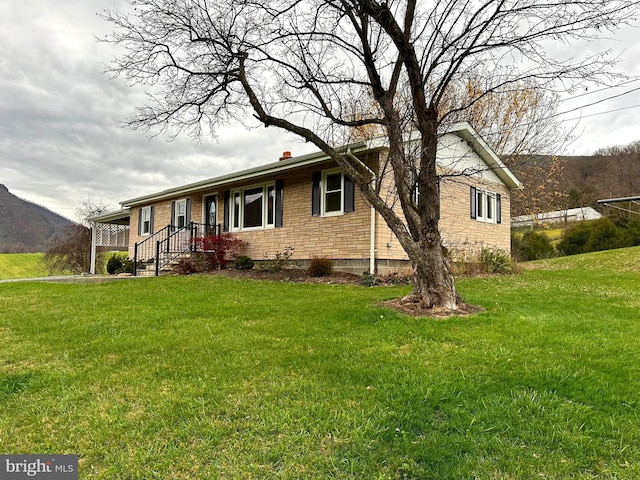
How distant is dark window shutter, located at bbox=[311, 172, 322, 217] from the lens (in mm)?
11289

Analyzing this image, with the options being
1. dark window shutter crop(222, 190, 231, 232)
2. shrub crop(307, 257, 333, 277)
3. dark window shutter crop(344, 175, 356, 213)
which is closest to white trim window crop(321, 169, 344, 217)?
dark window shutter crop(344, 175, 356, 213)

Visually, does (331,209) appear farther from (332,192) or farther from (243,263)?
(243,263)

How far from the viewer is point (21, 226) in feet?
131

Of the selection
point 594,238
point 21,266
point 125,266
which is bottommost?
point 21,266

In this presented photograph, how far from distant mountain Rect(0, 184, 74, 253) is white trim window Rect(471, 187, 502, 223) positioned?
33888 millimetres

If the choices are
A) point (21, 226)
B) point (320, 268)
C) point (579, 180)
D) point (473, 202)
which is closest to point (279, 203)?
point (320, 268)

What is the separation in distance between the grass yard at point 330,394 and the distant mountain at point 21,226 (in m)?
35.9

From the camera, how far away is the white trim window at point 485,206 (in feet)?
44.8

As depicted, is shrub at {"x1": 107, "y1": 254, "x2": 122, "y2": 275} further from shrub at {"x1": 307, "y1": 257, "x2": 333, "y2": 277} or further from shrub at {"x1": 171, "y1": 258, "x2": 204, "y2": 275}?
shrub at {"x1": 307, "y1": 257, "x2": 333, "y2": 277}

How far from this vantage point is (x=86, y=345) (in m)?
4.41

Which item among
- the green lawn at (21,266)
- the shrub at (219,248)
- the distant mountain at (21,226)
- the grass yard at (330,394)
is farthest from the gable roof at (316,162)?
the distant mountain at (21,226)

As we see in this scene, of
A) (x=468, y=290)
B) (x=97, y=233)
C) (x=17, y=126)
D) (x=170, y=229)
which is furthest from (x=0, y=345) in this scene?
(x=97, y=233)

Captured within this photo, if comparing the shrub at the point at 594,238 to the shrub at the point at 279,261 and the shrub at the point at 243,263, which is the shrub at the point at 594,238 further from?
the shrub at the point at 243,263

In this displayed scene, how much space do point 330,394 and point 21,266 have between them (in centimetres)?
4104
